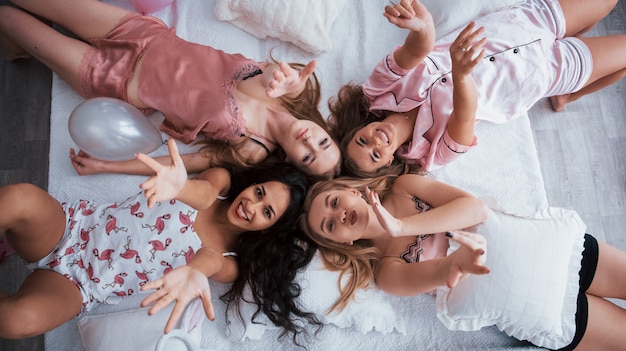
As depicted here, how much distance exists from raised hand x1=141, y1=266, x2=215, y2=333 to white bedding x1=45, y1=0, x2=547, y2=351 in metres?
0.41

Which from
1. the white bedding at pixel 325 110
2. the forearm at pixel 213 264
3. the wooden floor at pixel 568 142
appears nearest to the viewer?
the forearm at pixel 213 264

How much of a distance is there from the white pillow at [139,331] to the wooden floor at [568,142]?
653 mm

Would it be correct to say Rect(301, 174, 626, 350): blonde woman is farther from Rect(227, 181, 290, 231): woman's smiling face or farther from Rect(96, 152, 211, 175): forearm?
Rect(96, 152, 211, 175): forearm

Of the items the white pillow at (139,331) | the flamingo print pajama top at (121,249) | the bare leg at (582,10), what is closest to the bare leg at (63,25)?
the flamingo print pajama top at (121,249)

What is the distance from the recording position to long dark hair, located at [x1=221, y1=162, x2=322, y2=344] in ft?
4.50

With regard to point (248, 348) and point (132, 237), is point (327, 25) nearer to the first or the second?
point (132, 237)

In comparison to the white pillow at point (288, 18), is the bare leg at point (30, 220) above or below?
below

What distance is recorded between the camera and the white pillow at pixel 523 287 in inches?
Result: 50.6

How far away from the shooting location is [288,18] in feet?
5.10

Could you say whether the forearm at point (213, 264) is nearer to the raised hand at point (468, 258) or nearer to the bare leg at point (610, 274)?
the raised hand at point (468, 258)

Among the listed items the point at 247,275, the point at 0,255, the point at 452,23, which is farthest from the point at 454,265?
the point at 0,255

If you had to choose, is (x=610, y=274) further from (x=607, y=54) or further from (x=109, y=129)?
(x=109, y=129)

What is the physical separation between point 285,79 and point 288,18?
384 millimetres

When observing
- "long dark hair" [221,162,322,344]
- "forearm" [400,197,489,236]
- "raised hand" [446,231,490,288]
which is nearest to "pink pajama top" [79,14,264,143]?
"long dark hair" [221,162,322,344]
